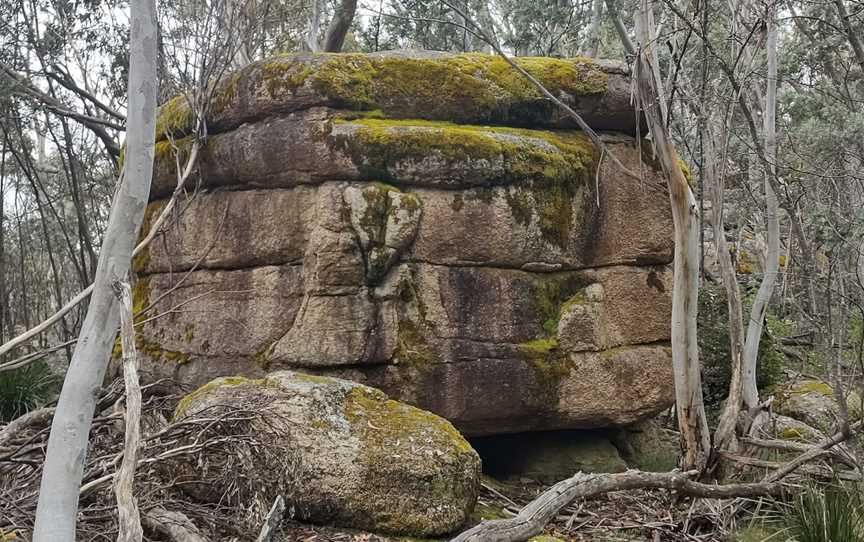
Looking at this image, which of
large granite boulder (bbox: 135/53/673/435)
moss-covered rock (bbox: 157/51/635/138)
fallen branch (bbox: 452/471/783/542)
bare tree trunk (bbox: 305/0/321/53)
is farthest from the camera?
bare tree trunk (bbox: 305/0/321/53)

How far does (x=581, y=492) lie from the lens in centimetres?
636

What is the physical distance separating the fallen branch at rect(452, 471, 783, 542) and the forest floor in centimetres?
25

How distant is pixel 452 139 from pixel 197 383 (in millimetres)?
3826

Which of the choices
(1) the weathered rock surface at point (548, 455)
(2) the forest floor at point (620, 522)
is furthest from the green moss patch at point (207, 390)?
(1) the weathered rock surface at point (548, 455)

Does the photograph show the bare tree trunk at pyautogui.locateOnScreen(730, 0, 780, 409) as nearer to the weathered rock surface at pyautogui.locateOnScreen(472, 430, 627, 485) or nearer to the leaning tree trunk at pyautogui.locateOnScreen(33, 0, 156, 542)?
the weathered rock surface at pyautogui.locateOnScreen(472, 430, 627, 485)

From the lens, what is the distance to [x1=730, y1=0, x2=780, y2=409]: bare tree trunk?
26.2 ft

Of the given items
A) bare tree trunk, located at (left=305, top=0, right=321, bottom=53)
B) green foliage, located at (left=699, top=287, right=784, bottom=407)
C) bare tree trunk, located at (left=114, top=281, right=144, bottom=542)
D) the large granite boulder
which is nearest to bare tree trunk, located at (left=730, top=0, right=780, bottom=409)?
the large granite boulder

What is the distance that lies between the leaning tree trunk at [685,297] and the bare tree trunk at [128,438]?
494 cm

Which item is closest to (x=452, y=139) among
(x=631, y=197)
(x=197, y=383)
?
(x=631, y=197)

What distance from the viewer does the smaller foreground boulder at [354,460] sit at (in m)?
5.95

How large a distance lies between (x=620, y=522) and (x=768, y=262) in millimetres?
3374

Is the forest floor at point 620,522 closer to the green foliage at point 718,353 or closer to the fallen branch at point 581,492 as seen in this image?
the fallen branch at point 581,492

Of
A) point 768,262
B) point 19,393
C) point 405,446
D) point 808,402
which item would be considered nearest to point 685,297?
point 768,262

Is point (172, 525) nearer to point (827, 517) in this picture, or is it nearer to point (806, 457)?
point (827, 517)
